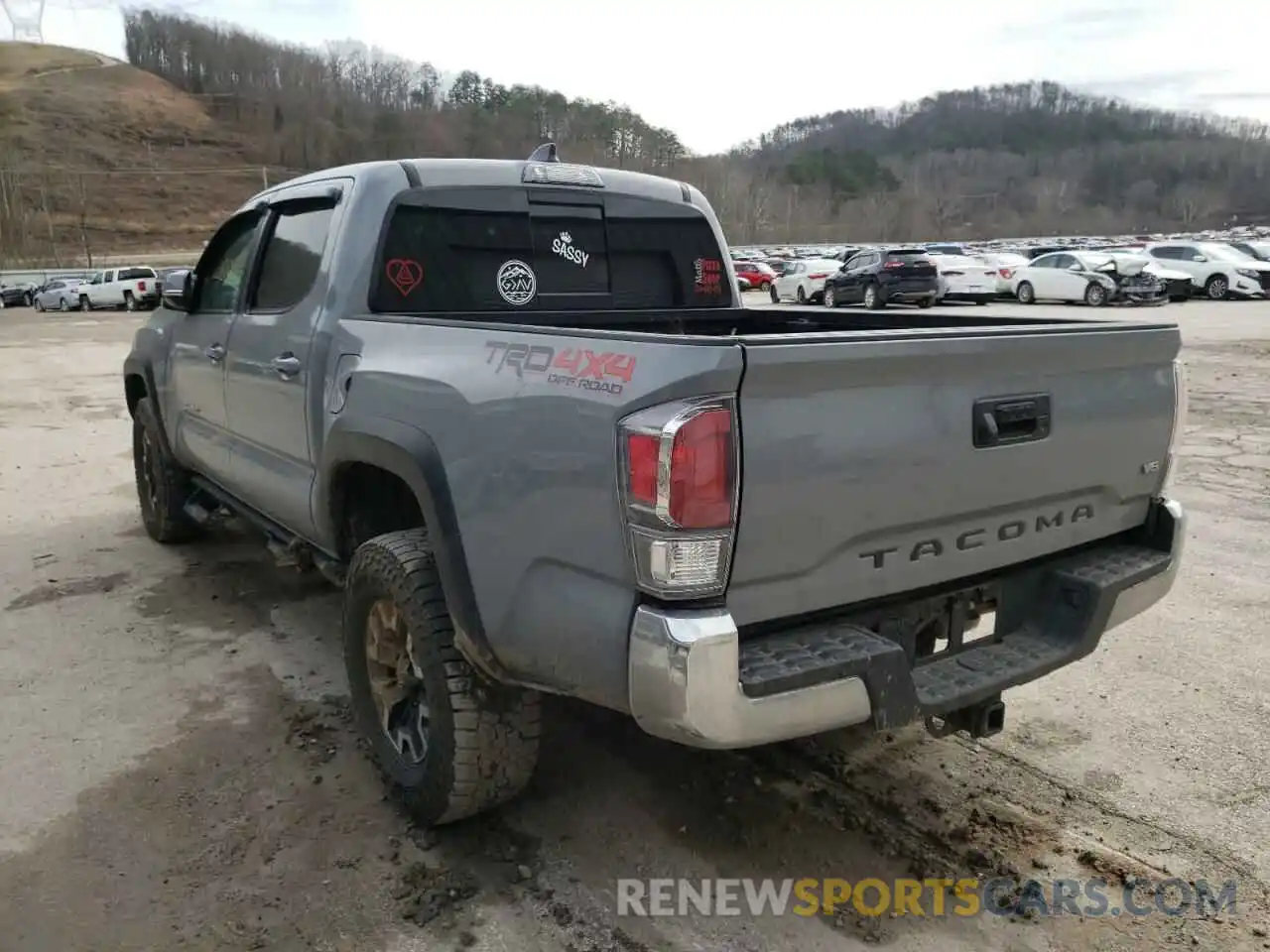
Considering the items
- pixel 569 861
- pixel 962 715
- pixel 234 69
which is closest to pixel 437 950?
pixel 569 861

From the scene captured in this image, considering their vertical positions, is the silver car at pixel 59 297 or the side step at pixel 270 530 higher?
the side step at pixel 270 530

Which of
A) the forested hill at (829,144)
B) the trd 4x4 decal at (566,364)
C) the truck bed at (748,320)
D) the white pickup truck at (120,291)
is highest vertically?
the forested hill at (829,144)

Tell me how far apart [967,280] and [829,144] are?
132007mm

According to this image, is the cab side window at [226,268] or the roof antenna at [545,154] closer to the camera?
the roof antenna at [545,154]

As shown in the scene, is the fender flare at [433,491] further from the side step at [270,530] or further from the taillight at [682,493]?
the side step at [270,530]

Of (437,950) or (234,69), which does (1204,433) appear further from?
(234,69)

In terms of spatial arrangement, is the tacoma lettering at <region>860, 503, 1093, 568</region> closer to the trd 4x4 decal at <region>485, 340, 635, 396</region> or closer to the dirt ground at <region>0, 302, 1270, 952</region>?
the trd 4x4 decal at <region>485, 340, 635, 396</region>

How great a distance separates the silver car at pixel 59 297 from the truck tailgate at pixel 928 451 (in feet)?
144

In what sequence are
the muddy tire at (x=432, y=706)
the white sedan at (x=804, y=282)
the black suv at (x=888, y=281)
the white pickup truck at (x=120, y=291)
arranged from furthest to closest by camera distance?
the white pickup truck at (x=120, y=291)
the white sedan at (x=804, y=282)
the black suv at (x=888, y=281)
the muddy tire at (x=432, y=706)

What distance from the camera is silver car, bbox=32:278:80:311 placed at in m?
39.5

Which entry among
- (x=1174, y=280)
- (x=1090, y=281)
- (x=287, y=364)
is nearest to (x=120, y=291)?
(x=1090, y=281)

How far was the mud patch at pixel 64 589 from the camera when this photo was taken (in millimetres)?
5246

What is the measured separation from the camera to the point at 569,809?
10.6 ft

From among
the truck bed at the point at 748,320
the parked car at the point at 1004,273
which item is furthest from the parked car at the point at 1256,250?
the truck bed at the point at 748,320
